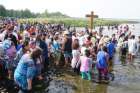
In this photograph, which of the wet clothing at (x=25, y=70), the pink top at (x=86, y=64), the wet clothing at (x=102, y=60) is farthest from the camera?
the wet clothing at (x=102, y=60)

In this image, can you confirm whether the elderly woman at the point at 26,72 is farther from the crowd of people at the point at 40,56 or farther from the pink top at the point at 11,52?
the pink top at the point at 11,52

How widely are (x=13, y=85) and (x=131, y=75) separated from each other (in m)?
6.78

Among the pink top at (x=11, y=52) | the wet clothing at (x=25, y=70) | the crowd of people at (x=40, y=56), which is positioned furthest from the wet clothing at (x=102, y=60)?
the wet clothing at (x=25, y=70)

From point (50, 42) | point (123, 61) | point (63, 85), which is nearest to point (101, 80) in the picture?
point (63, 85)

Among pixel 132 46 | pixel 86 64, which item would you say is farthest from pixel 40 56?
pixel 132 46

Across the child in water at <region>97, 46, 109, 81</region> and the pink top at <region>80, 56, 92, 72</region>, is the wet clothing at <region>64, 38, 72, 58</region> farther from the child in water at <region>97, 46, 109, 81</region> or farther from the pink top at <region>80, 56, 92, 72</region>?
the pink top at <region>80, 56, 92, 72</region>

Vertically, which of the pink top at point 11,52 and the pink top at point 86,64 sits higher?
the pink top at point 11,52

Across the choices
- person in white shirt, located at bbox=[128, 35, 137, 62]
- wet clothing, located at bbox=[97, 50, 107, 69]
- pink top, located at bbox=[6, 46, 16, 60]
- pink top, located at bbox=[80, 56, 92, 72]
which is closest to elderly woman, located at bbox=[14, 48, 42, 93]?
pink top, located at bbox=[6, 46, 16, 60]

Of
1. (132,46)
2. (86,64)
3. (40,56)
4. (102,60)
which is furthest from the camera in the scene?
(132,46)

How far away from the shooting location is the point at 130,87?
15.0 metres

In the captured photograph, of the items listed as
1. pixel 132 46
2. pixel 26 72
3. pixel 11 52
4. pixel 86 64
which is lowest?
pixel 132 46

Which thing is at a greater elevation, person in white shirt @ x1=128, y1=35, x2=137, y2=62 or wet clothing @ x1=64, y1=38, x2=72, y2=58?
wet clothing @ x1=64, y1=38, x2=72, y2=58

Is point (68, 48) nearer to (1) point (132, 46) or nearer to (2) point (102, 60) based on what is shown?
(2) point (102, 60)

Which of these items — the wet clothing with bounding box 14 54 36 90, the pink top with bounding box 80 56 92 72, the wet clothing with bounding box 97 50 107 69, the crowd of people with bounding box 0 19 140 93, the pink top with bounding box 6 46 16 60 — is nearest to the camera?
the wet clothing with bounding box 14 54 36 90
